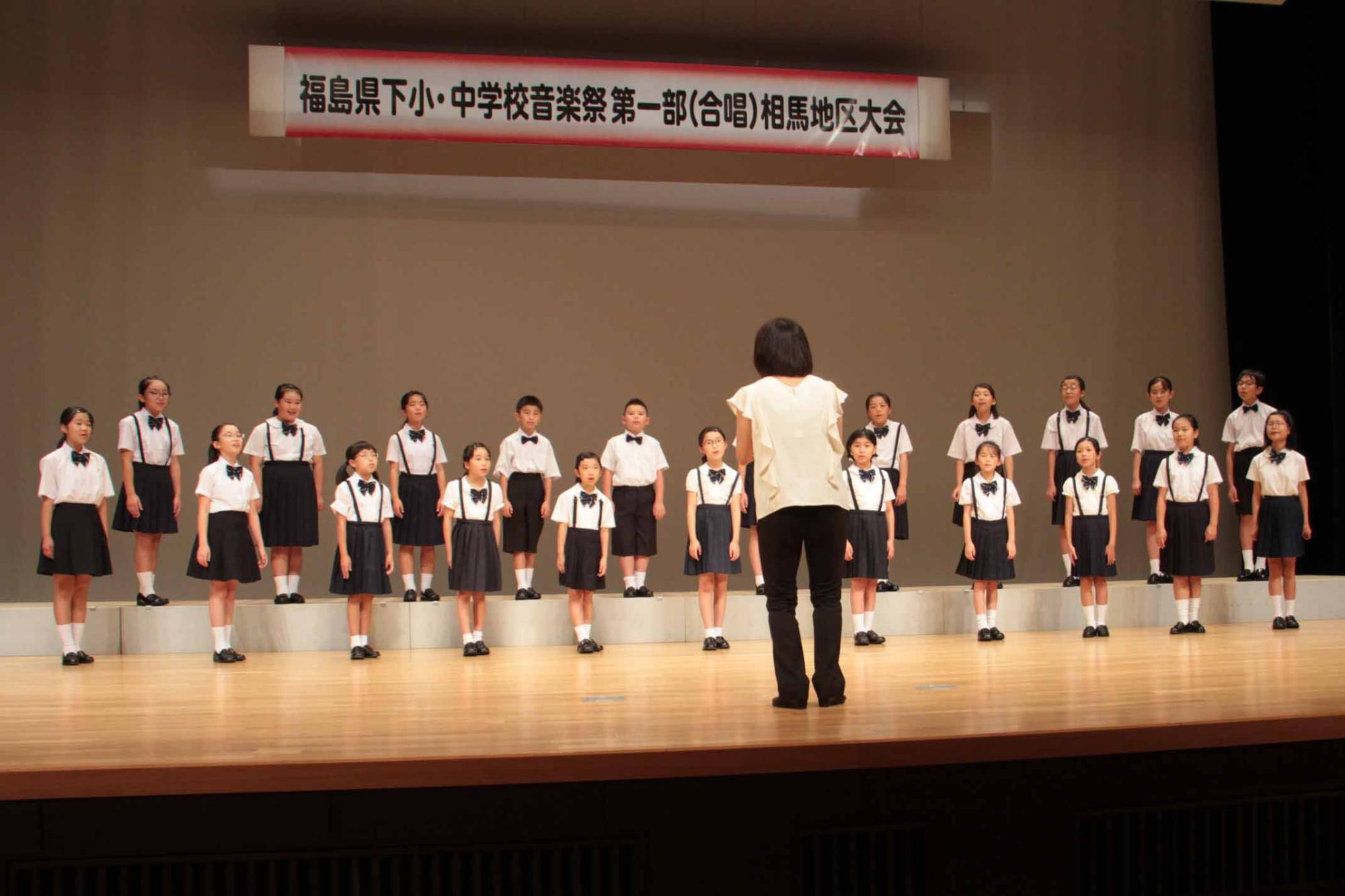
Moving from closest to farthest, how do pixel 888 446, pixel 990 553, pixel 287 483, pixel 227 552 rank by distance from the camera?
pixel 227 552
pixel 990 553
pixel 287 483
pixel 888 446

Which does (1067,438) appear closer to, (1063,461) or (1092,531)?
(1063,461)

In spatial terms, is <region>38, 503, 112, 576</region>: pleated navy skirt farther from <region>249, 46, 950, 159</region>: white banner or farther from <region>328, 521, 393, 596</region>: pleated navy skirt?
<region>249, 46, 950, 159</region>: white banner

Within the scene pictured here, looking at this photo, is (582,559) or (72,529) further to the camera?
(582,559)

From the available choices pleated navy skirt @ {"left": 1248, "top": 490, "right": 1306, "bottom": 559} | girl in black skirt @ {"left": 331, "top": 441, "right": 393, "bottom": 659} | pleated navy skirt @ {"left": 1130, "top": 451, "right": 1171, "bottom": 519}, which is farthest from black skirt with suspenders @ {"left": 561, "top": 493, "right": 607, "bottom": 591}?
pleated navy skirt @ {"left": 1248, "top": 490, "right": 1306, "bottom": 559}

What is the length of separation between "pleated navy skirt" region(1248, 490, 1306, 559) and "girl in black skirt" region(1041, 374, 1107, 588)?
3.32ft

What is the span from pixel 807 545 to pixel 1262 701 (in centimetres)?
160

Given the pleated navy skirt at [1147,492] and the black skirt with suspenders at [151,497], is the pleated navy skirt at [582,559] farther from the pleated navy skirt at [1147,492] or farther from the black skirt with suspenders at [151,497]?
the pleated navy skirt at [1147,492]

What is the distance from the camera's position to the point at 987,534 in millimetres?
6598

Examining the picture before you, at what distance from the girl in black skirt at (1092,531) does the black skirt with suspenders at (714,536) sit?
195 cm

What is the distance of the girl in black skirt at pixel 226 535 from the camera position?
5895mm

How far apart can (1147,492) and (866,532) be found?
2.36 meters

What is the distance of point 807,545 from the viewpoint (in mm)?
3807

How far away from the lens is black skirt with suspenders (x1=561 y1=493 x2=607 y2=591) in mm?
6387

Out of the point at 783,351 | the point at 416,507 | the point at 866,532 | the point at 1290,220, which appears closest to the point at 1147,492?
the point at 866,532
